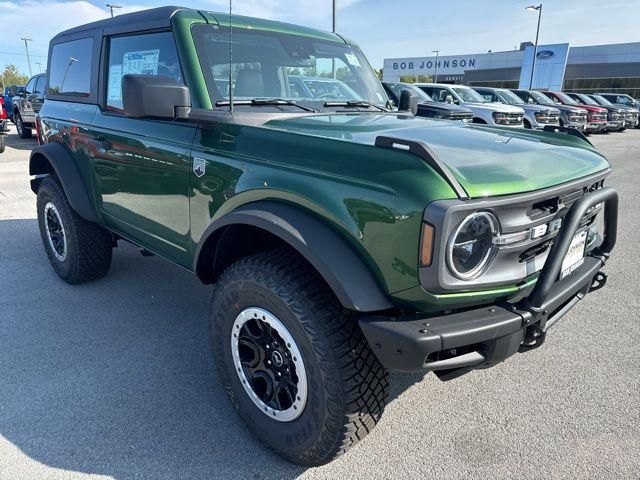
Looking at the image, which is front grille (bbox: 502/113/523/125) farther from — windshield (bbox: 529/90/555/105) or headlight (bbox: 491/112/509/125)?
windshield (bbox: 529/90/555/105)

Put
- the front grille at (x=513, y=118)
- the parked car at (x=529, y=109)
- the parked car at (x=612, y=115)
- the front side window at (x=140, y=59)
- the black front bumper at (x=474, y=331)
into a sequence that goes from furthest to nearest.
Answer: the parked car at (x=612, y=115), the parked car at (x=529, y=109), the front grille at (x=513, y=118), the front side window at (x=140, y=59), the black front bumper at (x=474, y=331)

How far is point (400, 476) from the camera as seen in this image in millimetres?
2133

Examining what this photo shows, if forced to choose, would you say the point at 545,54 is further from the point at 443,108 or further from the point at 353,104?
the point at 353,104

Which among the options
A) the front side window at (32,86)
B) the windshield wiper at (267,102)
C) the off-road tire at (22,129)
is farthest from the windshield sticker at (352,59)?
the off-road tire at (22,129)

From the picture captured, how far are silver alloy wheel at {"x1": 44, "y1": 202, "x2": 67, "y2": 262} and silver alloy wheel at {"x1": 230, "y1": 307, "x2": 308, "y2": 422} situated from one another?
2484 mm

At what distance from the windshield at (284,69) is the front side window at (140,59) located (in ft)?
0.67

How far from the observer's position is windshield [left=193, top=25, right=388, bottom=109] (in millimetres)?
2670

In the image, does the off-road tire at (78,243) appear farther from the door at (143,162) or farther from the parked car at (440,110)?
the parked car at (440,110)

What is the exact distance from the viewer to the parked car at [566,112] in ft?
56.1

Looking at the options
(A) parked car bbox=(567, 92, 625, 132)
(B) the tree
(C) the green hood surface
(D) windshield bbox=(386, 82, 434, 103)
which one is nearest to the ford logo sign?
(A) parked car bbox=(567, 92, 625, 132)

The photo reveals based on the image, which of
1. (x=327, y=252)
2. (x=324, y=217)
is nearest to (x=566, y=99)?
(x=324, y=217)

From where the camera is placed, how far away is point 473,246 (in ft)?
5.84

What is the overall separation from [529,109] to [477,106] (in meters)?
3.38

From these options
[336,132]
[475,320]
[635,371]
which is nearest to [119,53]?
[336,132]
